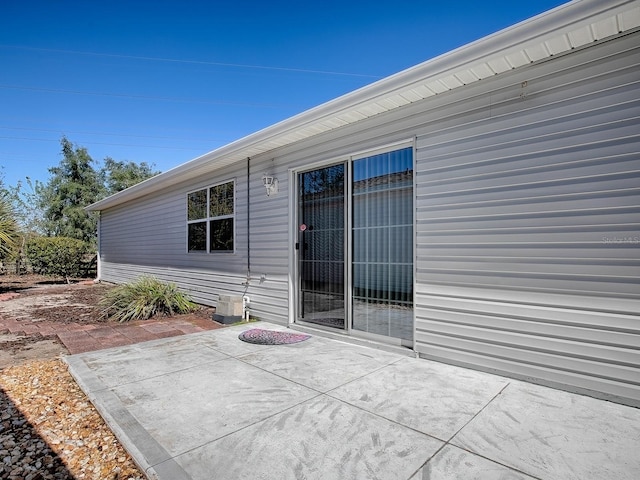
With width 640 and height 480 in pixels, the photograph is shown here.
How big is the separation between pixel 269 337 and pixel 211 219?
10.2ft

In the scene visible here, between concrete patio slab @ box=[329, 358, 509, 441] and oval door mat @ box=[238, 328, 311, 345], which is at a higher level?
concrete patio slab @ box=[329, 358, 509, 441]

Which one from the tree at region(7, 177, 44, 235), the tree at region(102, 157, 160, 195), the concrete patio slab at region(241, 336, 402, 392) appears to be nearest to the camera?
the concrete patio slab at region(241, 336, 402, 392)

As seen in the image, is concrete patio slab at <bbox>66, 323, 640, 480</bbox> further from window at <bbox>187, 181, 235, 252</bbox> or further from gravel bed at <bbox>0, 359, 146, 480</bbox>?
window at <bbox>187, 181, 235, 252</bbox>

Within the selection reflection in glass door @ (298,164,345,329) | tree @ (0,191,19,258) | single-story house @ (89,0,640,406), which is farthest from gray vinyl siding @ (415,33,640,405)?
tree @ (0,191,19,258)

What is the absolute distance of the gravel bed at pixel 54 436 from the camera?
6.10 feet

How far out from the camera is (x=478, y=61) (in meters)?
2.63

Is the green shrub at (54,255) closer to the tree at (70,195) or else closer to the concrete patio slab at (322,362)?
the tree at (70,195)

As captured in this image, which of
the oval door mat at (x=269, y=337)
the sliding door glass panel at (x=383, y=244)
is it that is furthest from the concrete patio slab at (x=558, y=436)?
the oval door mat at (x=269, y=337)

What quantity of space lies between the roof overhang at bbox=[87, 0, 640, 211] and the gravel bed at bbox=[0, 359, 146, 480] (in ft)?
10.6

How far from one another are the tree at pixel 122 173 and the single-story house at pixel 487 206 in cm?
1871

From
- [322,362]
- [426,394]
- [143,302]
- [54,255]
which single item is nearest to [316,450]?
[426,394]

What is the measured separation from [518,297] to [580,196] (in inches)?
34.2

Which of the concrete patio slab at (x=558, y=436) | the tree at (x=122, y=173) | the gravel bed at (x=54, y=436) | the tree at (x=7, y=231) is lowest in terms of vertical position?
the gravel bed at (x=54, y=436)

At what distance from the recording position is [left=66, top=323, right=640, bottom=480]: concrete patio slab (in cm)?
174
